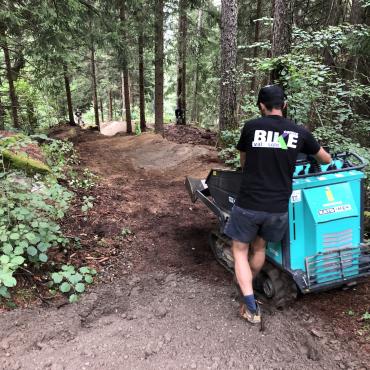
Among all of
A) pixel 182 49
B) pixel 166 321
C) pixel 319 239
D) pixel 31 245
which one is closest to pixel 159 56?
pixel 182 49

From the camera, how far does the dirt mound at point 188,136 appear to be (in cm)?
1694

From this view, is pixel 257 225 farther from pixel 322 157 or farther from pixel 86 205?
pixel 86 205

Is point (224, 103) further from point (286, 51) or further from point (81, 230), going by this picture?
point (81, 230)

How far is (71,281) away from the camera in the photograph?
438cm

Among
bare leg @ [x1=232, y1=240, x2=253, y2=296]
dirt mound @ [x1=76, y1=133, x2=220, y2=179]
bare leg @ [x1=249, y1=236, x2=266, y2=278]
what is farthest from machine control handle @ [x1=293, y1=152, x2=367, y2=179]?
dirt mound @ [x1=76, y1=133, x2=220, y2=179]

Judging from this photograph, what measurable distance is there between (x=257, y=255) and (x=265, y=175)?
872 mm

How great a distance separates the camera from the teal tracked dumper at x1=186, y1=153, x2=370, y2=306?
3.77m

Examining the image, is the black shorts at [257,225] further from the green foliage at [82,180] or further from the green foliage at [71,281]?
the green foliage at [82,180]

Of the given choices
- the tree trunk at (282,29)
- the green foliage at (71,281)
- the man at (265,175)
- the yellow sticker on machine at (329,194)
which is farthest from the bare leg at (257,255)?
the tree trunk at (282,29)

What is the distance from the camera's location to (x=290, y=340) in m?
3.57

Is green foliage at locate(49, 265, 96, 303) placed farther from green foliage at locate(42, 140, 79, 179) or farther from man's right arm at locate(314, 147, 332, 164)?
green foliage at locate(42, 140, 79, 179)

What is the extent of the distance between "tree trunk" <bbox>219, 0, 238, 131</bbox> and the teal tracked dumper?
731 cm

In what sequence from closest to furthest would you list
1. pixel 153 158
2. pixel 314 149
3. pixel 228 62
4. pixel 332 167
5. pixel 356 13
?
pixel 314 149
pixel 332 167
pixel 356 13
pixel 228 62
pixel 153 158

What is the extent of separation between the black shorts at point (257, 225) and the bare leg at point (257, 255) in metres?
0.09
